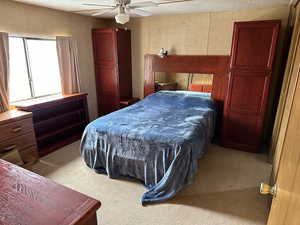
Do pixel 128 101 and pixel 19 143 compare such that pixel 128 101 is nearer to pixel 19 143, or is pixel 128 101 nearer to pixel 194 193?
pixel 19 143

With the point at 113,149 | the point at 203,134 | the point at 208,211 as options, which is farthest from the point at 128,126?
the point at 208,211

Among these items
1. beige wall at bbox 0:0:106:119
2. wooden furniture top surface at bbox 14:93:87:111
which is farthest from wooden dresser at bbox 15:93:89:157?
beige wall at bbox 0:0:106:119

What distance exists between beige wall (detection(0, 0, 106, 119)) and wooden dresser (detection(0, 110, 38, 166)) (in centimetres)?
132

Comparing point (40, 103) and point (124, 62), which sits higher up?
point (124, 62)

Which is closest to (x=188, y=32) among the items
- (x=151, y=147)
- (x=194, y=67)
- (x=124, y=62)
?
(x=194, y=67)

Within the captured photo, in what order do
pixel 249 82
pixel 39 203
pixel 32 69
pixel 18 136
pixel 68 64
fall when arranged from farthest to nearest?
pixel 68 64 < pixel 32 69 < pixel 249 82 < pixel 18 136 < pixel 39 203

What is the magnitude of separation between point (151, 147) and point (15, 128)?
74.9 inches

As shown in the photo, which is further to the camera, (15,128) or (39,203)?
(15,128)

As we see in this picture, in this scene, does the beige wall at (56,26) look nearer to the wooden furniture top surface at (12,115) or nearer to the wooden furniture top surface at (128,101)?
the wooden furniture top surface at (128,101)

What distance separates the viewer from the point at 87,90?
448cm

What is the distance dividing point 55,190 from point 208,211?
1.70 metres

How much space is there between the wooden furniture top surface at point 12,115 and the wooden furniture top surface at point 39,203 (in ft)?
6.23

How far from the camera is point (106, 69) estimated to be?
4410 mm

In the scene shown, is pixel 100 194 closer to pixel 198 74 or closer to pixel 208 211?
pixel 208 211
